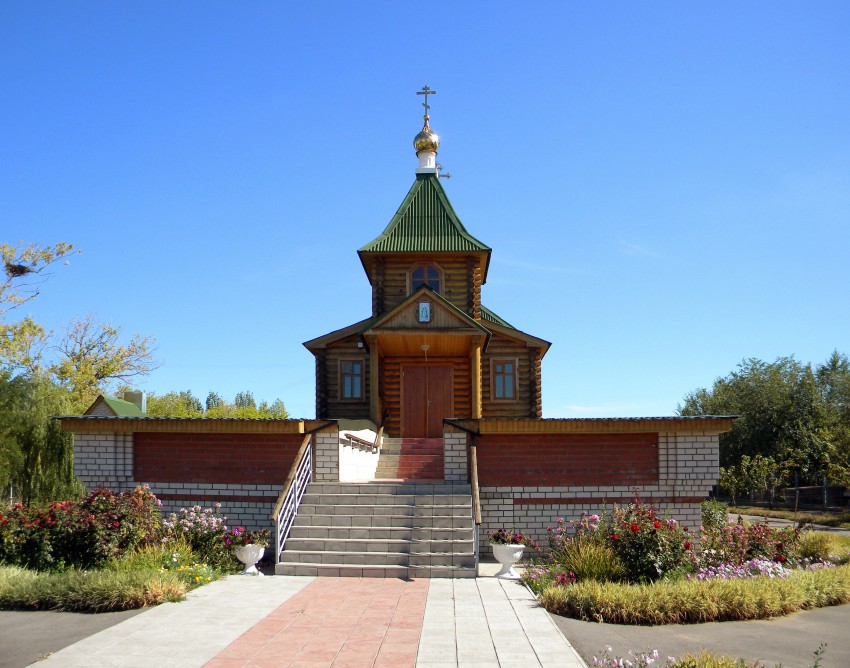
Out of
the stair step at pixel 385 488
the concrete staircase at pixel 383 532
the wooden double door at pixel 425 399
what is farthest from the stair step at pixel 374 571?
the wooden double door at pixel 425 399

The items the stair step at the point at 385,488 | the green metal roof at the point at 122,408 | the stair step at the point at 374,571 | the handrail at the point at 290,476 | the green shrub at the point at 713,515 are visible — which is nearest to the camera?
the stair step at the point at 374,571

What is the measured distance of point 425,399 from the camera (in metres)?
20.8

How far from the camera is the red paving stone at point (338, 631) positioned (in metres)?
6.80

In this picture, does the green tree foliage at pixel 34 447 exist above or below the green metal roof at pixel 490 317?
below

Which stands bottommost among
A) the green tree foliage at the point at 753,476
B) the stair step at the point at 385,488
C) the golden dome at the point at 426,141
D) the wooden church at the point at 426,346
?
the green tree foliage at the point at 753,476

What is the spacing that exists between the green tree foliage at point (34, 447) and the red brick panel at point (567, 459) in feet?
41.8

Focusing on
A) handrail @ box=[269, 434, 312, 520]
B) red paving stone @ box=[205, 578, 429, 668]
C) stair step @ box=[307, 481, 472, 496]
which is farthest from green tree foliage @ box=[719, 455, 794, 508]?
red paving stone @ box=[205, 578, 429, 668]

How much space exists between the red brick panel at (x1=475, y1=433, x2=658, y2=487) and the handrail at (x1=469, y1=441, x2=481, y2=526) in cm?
32

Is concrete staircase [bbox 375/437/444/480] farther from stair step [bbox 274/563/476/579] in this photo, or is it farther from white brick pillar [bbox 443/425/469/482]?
stair step [bbox 274/563/476/579]

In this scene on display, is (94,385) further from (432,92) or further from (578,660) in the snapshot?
(578,660)

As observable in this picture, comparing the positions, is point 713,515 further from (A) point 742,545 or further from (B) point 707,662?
→ (B) point 707,662

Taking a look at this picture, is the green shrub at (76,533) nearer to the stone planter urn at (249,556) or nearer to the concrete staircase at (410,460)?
the stone planter urn at (249,556)

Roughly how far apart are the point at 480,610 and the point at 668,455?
603 centimetres

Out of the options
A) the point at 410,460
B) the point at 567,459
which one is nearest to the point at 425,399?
the point at 410,460
